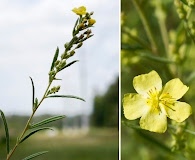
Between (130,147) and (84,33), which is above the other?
(84,33)

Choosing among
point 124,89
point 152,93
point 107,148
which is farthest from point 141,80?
point 107,148

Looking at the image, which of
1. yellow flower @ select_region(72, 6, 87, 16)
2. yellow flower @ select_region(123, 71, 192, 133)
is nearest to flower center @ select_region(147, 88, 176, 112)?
yellow flower @ select_region(123, 71, 192, 133)

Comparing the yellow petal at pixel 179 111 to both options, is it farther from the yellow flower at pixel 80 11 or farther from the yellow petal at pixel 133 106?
the yellow flower at pixel 80 11

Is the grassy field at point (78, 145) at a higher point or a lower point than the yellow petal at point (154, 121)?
lower

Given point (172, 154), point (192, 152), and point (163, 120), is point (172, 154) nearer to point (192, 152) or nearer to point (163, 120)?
point (192, 152)

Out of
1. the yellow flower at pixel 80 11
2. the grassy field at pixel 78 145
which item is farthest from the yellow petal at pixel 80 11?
the grassy field at pixel 78 145

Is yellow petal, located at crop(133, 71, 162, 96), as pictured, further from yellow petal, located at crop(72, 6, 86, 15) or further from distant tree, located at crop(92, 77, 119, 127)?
distant tree, located at crop(92, 77, 119, 127)
